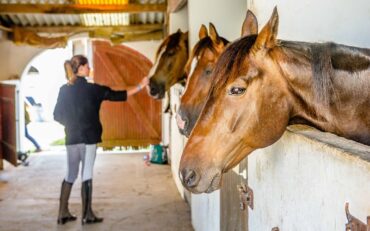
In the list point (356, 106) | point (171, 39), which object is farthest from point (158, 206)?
point (356, 106)

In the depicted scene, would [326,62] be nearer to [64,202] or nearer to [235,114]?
[235,114]

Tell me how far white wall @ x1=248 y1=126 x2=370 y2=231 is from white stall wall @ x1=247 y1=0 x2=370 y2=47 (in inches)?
21.9

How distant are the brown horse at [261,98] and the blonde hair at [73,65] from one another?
291 centimetres

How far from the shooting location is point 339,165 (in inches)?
47.9

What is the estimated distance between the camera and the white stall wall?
2086 millimetres

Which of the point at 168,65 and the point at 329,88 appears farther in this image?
the point at 168,65

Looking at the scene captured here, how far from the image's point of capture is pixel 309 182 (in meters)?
1.41

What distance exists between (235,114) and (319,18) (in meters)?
0.97

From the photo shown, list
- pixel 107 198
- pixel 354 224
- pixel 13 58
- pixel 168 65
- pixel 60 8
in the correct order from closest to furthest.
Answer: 1. pixel 354 224
2. pixel 168 65
3. pixel 107 198
4. pixel 60 8
5. pixel 13 58

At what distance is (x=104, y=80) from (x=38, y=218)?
15.3 ft

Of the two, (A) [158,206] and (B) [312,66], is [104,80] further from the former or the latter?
A: (B) [312,66]

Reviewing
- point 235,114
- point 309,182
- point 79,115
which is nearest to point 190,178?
point 235,114

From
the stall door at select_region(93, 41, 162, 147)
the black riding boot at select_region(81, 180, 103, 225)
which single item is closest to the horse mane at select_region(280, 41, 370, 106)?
the black riding boot at select_region(81, 180, 103, 225)

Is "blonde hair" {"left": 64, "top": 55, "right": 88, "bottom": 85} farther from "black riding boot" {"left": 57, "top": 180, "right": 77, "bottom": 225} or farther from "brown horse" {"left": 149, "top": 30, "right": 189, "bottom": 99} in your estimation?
"black riding boot" {"left": 57, "top": 180, "right": 77, "bottom": 225}
